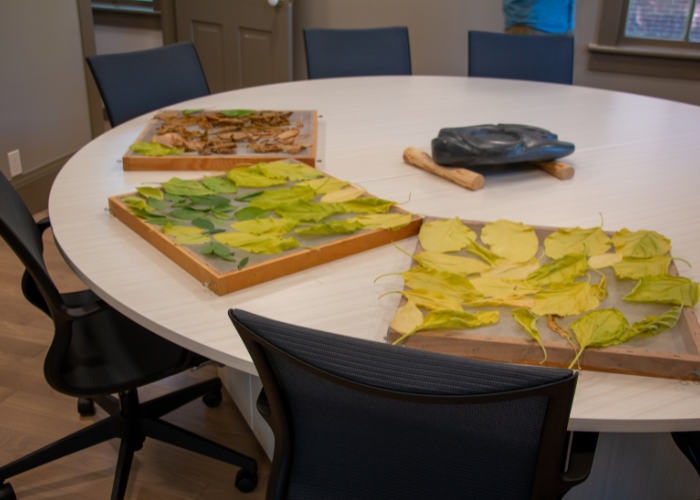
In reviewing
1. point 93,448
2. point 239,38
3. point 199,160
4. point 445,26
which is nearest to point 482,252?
point 199,160

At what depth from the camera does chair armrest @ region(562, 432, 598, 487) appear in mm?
687

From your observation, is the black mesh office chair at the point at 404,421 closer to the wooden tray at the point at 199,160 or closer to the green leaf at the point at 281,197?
the green leaf at the point at 281,197

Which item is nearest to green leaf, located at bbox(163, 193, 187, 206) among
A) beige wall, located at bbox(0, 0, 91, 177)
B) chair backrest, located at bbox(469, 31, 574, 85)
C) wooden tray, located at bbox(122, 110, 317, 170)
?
wooden tray, located at bbox(122, 110, 317, 170)

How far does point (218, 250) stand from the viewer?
37.8 inches

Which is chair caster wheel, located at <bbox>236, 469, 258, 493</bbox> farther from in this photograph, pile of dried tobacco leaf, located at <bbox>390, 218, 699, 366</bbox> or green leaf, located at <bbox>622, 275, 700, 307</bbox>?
green leaf, located at <bbox>622, 275, 700, 307</bbox>

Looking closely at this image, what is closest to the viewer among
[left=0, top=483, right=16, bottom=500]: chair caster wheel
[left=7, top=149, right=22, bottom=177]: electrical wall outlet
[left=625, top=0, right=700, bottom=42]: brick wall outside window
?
[left=0, top=483, right=16, bottom=500]: chair caster wheel

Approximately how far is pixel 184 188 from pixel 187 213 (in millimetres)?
126

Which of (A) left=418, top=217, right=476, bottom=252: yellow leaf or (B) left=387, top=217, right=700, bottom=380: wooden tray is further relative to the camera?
(A) left=418, top=217, right=476, bottom=252: yellow leaf

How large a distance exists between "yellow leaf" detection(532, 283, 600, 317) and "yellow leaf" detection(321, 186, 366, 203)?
472 millimetres

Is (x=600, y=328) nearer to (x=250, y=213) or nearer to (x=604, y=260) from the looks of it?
(x=604, y=260)

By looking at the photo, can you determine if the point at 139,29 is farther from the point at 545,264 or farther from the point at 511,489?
the point at 511,489

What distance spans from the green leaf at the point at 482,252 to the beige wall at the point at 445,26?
299cm

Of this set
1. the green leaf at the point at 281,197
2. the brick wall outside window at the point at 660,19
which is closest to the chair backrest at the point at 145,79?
the green leaf at the point at 281,197

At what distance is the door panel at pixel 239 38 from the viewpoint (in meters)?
3.57
